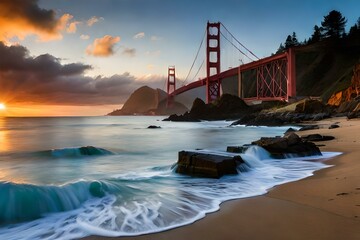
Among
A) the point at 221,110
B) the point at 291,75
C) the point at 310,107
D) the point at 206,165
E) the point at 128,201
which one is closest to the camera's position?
the point at 128,201

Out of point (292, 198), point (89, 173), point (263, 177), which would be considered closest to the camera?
point (292, 198)

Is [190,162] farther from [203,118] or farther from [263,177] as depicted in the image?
[203,118]

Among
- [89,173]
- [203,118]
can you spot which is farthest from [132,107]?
[89,173]

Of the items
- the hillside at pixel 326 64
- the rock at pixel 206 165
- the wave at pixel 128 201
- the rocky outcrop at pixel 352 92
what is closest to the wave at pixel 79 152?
the wave at pixel 128 201

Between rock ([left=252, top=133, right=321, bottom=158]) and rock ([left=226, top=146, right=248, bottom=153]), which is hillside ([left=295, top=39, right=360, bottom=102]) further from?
rock ([left=226, top=146, right=248, bottom=153])

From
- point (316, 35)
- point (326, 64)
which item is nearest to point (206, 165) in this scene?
point (326, 64)

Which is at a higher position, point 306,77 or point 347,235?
point 306,77

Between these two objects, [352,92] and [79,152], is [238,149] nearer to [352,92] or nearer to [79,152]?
[79,152]
